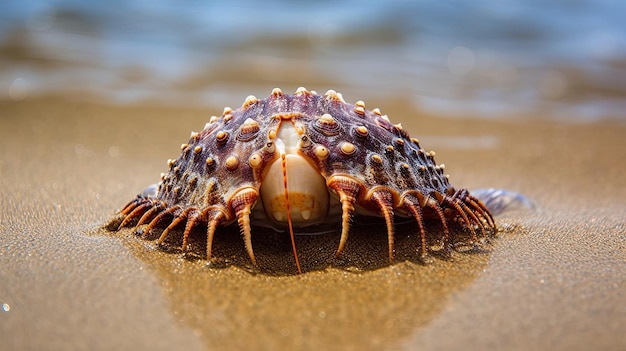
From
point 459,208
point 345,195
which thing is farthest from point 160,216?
point 459,208

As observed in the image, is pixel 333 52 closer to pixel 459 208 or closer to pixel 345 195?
pixel 459 208

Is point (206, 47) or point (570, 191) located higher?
point (206, 47)

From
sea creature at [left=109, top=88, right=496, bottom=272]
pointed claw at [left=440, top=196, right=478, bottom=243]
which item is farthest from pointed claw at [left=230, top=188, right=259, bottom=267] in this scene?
pointed claw at [left=440, top=196, right=478, bottom=243]

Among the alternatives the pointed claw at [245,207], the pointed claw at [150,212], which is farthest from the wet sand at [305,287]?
the pointed claw at [245,207]

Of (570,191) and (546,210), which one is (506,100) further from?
(546,210)

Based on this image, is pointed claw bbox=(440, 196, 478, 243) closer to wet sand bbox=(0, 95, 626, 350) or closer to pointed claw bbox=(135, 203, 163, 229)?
wet sand bbox=(0, 95, 626, 350)

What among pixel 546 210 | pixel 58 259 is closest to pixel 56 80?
pixel 58 259

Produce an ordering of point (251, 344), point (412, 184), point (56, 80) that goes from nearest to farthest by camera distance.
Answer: point (251, 344) → point (412, 184) → point (56, 80)
